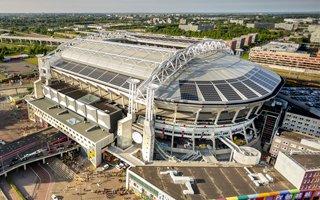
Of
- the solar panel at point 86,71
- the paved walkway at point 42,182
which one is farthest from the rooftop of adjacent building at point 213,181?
the solar panel at point 86,71

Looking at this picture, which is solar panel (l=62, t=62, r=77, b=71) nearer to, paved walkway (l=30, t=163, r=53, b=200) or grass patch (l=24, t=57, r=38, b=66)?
paved walkway (l=30, t=163, r=53, b=200)

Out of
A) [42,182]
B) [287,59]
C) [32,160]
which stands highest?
[287,59]

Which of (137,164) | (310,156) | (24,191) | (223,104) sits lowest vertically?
(24,191)

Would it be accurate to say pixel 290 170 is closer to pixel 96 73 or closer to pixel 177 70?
pixel 177 70

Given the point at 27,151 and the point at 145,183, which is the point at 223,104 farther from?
the point at 27,151

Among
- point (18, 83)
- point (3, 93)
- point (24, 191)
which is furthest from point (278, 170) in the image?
point (18, 83)

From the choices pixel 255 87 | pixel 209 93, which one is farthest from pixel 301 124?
pixel 209 93
